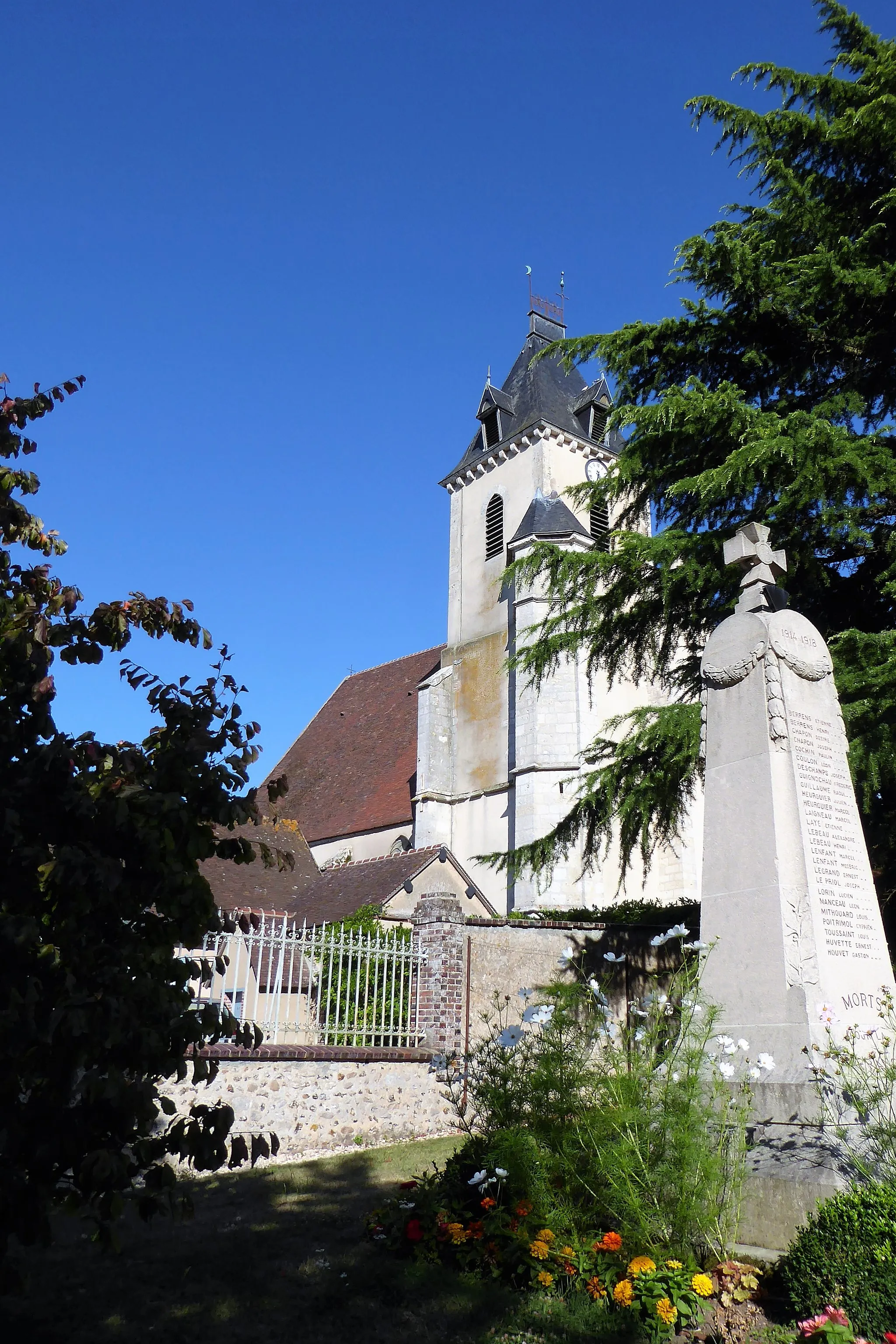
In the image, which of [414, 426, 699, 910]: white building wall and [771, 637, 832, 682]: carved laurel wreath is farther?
[414, 426, 699, 910]: white building wall

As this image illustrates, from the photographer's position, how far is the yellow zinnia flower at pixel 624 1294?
407cm

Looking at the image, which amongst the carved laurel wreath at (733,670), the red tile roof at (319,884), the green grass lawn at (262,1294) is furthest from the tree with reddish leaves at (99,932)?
the red tile roof at (319,884)

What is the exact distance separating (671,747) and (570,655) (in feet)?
7.38

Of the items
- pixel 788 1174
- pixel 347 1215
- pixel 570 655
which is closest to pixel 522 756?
pixel 570 655

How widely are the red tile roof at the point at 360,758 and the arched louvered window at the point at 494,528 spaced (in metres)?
3.39

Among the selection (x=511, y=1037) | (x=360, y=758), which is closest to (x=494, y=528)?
(x=360, y=758)

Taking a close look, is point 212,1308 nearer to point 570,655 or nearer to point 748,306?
point 570,655

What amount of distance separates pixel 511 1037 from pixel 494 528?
73.7ft

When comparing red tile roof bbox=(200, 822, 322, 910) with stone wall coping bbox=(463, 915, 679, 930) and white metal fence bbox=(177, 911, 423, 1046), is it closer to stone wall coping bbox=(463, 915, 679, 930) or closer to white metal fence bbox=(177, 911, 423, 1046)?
stone wall coping bbox=(463, 915, 679, 930)

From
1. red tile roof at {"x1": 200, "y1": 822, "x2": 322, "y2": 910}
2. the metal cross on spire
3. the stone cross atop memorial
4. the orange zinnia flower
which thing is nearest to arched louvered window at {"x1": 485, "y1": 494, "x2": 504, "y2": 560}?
red tile roof at {"x1": 200, "y1": 822, "x2": 322, "y2": 910}

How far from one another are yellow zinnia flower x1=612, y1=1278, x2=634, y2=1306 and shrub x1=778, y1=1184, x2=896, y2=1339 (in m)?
0.61

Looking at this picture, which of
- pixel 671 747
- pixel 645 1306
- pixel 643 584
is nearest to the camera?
pixel 645 1306

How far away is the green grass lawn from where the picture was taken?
13.6 feet

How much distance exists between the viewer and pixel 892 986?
5.68m
